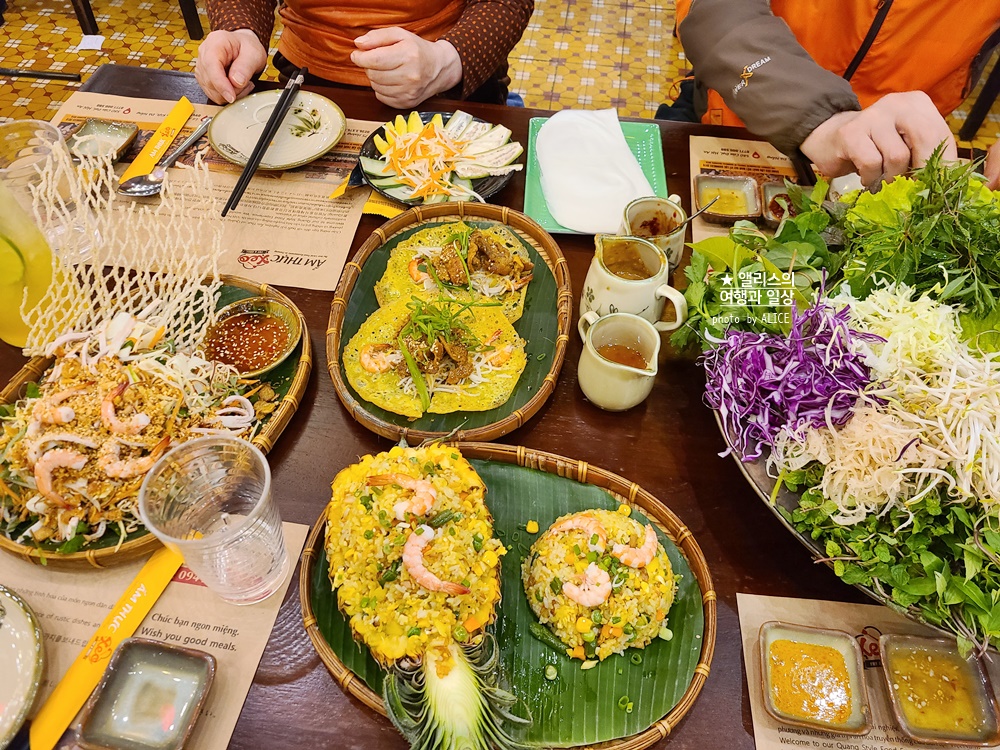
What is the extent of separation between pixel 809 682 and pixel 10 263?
234cm

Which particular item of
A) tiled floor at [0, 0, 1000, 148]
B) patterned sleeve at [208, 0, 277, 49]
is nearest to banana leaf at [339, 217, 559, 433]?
patterned sleeve at [208, 0, 277, 49]

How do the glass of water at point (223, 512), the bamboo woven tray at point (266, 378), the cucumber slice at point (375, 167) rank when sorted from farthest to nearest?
1. the cucumber slice at point (375, 167)
2. the bamboo woven tray at point (266, 378)
3. the glass of water at point (223, 512)

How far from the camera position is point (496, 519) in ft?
5.50

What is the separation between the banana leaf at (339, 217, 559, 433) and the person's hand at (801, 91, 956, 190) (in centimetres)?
112

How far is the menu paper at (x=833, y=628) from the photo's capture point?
1.37 metres

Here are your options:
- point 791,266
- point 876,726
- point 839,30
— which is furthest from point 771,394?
point 839,30

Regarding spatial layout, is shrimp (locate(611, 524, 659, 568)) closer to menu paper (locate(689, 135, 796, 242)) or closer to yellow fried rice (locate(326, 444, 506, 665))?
yellow fried rice (locate(326, 444, 506, 665))

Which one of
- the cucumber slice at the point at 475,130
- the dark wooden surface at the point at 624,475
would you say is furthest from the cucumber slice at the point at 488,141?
the dark wooden surface at the point at 624,475

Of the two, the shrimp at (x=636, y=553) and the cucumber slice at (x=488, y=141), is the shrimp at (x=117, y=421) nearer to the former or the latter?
the shrimp at (x=636, y=553)

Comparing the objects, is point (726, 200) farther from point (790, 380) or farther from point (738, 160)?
point (790, 380)

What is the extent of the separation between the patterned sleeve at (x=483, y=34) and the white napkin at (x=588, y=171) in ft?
1.45

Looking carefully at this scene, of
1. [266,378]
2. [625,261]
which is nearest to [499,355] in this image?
[625,261]

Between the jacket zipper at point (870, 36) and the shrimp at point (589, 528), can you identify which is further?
the jacket zipper at point (870, 36)

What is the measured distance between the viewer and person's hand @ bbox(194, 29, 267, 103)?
8.39 feet
